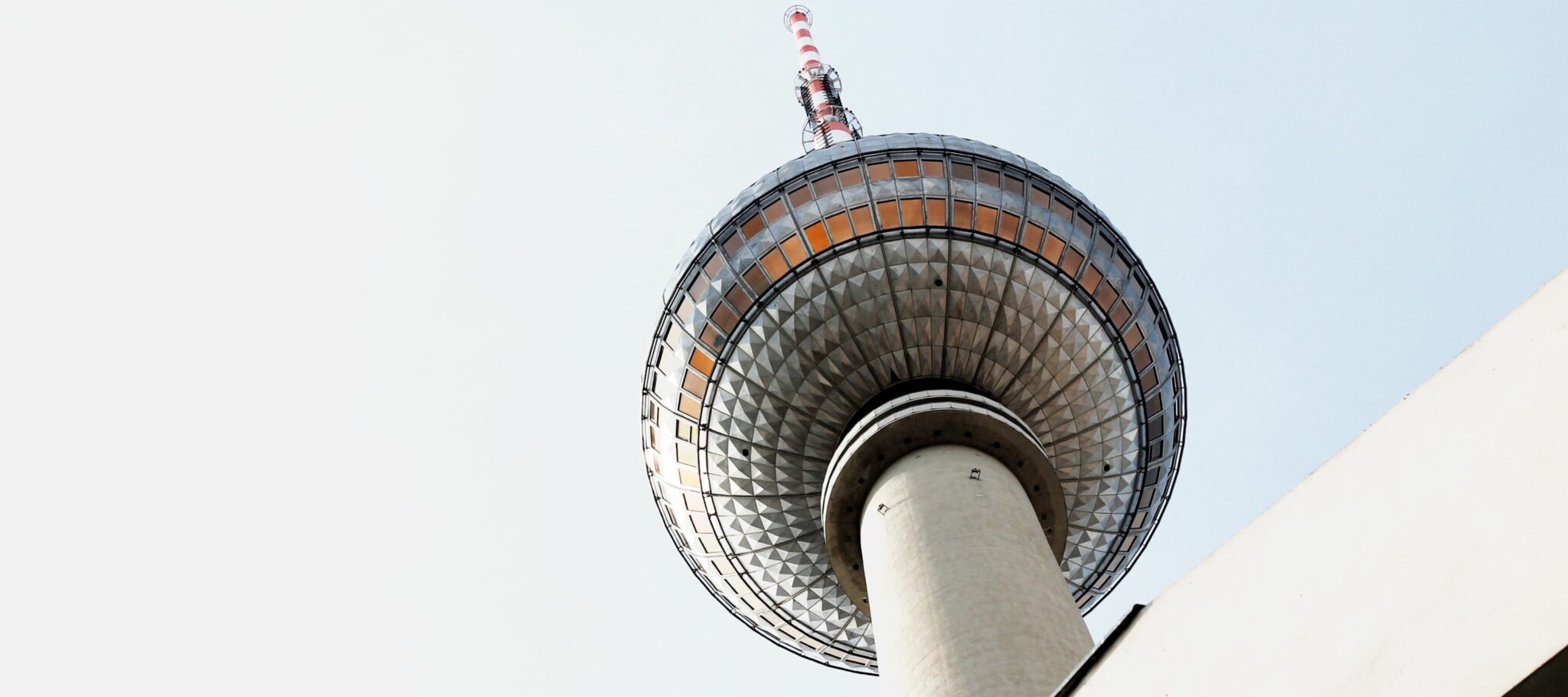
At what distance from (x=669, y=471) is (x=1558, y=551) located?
818 inches

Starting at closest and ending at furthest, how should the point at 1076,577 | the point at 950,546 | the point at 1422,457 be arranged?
1. the point at 1422,457
2. the point at 950,546
3. the point at 1076,577

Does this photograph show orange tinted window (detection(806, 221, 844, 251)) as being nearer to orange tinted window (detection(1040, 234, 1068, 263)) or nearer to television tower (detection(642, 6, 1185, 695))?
television tower (detection(642, 6, 1185, 695))

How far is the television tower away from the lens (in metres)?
21.4

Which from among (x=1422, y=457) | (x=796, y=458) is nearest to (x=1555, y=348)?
(x=1422, y=457)

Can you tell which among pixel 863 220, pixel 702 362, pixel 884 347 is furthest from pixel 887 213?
pixel 702 362

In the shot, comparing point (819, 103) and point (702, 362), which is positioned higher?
point (819, 103)

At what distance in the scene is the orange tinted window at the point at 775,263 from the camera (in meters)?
23.1

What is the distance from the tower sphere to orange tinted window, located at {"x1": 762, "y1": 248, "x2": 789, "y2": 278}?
53 mm

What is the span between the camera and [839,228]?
2292cm

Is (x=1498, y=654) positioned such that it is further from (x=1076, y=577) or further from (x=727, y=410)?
(x=1076, y=577)

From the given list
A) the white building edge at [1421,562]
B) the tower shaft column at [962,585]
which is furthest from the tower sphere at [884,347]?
the white building edge at [1421,562]

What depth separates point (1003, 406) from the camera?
73.3ft

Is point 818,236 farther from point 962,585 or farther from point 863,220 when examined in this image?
point 962,585

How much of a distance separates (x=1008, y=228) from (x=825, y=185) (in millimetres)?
3619
